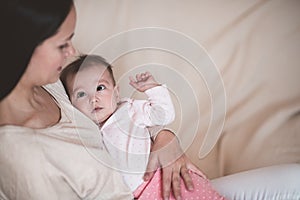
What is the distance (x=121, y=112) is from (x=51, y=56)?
158 millimetres

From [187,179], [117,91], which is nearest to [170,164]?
[187,179]

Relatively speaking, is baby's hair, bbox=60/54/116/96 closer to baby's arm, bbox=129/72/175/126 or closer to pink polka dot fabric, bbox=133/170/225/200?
baby's arm, bbox=129/72/175/126

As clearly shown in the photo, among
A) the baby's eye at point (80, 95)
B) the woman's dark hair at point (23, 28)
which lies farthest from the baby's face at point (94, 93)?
the woman's dark hair at point (23, 28)

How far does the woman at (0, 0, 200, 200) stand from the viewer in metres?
0.65

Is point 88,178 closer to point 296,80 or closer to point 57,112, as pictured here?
point 57,112

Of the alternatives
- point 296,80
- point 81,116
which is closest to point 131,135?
point 81,116

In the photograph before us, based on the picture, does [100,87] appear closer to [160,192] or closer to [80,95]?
[80,95]

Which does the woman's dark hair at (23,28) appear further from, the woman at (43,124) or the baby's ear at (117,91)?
the baby's ear at (117,91)

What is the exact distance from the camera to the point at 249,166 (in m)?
0.93

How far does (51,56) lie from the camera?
68 centimetres

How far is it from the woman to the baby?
21 mm

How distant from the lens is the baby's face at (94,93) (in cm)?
77

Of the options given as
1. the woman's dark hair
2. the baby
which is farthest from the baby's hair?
the woman's dark hair

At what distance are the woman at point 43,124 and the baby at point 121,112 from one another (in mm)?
21
